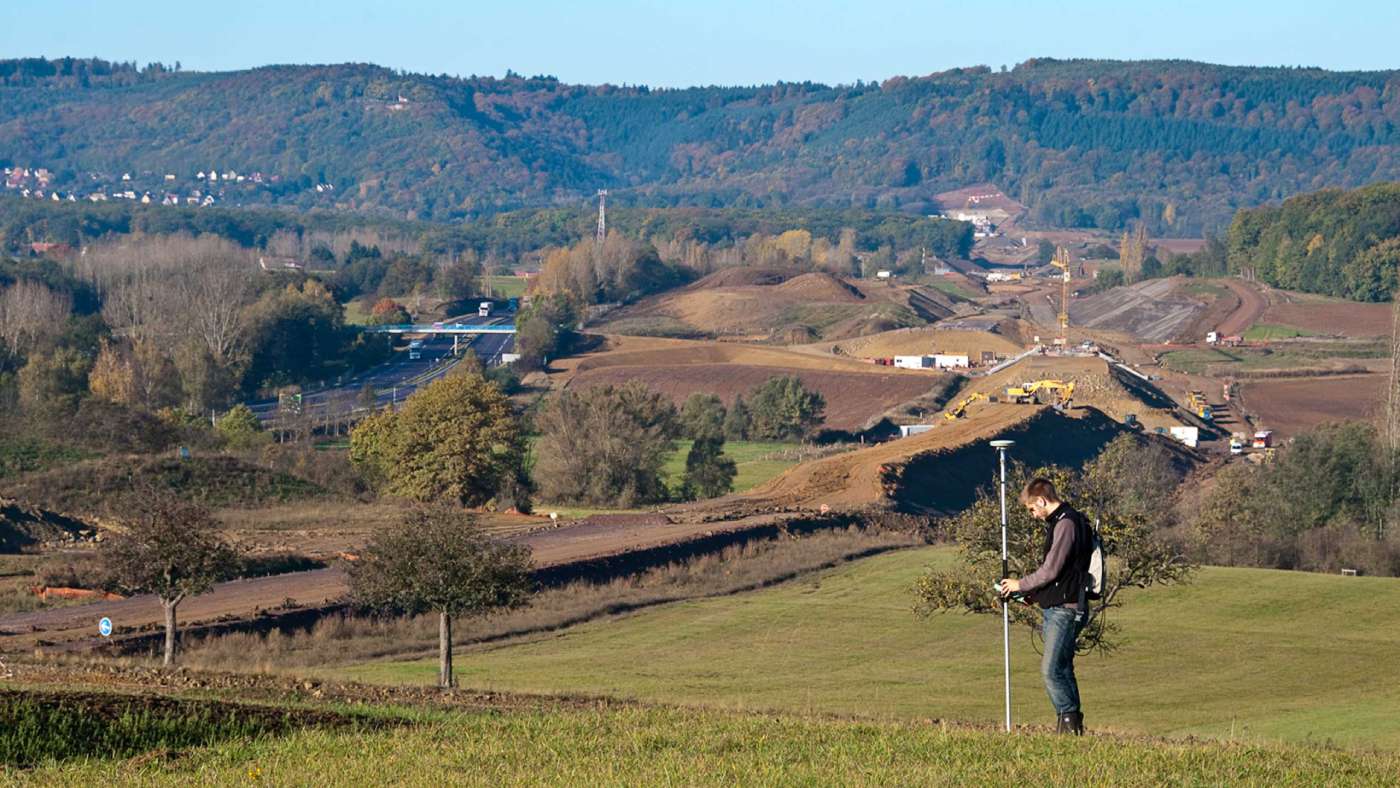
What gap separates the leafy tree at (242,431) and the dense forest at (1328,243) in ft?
363

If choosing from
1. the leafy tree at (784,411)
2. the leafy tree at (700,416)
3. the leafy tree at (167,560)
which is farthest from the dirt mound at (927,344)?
the leafy tree at (167,560)

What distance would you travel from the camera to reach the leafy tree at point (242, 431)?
274 ft

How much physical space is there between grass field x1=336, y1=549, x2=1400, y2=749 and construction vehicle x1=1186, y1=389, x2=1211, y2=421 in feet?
192

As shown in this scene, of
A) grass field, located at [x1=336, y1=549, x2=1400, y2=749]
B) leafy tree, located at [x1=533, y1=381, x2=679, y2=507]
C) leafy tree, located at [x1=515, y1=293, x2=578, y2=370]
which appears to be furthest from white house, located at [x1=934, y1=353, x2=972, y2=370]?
grass field, located at [x1=336, y1=549, x2=1400, y2=749]

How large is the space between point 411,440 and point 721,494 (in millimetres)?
14178

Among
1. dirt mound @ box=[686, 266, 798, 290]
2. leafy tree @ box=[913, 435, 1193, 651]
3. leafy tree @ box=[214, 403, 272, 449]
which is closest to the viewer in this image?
leafy tree @ box=[913, 435, 1193, 651]

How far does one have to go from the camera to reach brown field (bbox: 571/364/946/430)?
110 m

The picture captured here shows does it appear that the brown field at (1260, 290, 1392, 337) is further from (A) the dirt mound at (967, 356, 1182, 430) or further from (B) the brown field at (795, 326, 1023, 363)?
(A) the dirt mound at (967, 356, 1182, 430)

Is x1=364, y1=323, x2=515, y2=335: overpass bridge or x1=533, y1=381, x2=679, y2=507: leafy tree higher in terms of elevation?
x1=533, y1=381, x2=679, y2=507: leafy tree

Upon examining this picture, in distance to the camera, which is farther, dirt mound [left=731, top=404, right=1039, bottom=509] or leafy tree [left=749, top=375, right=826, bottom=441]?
leafy tree [left=749, top=375, right=826, bottom=441]

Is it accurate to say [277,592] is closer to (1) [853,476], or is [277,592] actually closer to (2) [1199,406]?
(1) [853,476]

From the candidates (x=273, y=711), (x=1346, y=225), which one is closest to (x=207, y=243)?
(x=1346, y=225)

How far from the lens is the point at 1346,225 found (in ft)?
580

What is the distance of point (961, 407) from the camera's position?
4112 inches
